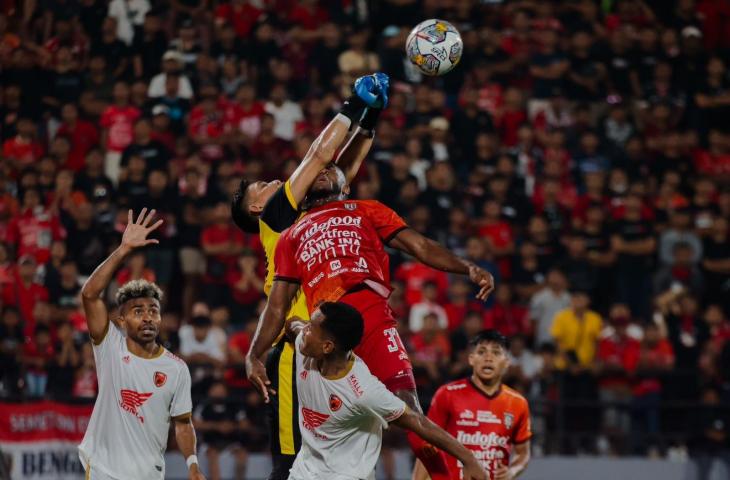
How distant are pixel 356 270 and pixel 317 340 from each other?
1.19 meters

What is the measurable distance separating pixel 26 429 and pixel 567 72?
9.42 metres

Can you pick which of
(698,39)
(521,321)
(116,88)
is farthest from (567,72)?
(116,88)

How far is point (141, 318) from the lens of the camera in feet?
26.3

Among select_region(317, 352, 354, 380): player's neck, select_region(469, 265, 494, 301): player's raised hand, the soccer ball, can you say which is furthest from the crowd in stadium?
select_region(317, 352, 354, 380): player's neck

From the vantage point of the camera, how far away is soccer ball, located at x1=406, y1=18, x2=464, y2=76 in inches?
380

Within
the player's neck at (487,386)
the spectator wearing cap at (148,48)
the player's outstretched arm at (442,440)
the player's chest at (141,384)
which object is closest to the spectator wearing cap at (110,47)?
the spectator wearing cap at (148,48)

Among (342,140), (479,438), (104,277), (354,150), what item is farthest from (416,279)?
(104,277)

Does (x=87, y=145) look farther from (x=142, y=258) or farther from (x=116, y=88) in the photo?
(x=142, y=258)

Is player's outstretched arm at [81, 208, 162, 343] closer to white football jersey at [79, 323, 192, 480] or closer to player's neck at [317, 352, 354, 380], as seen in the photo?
white football jersey at [79, 323, 192, 480]

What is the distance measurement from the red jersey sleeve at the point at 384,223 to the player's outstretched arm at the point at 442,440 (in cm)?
144

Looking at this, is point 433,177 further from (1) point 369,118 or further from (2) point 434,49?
(1) point 369,118

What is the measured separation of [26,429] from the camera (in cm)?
1247

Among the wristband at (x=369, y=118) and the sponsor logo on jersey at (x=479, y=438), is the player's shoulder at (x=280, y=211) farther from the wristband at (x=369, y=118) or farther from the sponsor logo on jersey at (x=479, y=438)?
the sponsor logo on jersey at (x=479, y=438)

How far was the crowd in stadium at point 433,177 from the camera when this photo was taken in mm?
14211
